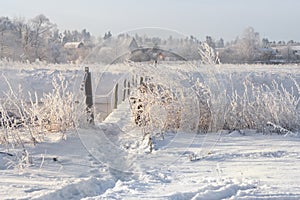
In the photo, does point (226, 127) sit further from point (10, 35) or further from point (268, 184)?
point (10, 35)

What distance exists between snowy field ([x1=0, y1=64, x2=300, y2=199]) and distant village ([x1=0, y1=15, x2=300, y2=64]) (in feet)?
4.14

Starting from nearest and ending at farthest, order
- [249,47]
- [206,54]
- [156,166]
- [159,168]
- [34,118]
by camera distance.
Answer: [159,168] < [156,166] < [34,118] < [206,54] < [249,47]

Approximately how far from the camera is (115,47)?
24.5 feet

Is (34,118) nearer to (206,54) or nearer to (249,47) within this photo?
(206,54)

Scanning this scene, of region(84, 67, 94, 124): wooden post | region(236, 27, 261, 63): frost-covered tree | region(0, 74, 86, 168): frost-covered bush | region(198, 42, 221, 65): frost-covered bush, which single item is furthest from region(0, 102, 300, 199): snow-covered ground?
region(236, 27, 261, 63): frost-covered tree

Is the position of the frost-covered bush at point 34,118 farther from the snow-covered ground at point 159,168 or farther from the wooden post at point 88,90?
the wooden post at point 88,90

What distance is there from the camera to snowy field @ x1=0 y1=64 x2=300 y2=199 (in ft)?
15.9

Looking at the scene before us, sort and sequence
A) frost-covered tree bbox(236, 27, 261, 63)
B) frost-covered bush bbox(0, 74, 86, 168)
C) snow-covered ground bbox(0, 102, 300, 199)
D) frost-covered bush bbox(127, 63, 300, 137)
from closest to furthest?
snow-covered ground bbox(0, 102, 300, 199) < frost-covered bush bbox(0, 74, 86, 168) < frost-covered bush bbox(127, 63, 300, 137) < frost-covered tree bbox(236, 27, 261, 63)

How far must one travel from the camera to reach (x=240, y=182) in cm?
510

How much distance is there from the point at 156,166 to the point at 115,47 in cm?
216

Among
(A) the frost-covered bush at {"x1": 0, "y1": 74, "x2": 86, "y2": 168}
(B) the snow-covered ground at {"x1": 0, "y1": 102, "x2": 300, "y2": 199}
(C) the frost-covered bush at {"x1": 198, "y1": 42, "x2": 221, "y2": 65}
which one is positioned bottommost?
(B) the snow-covered ground at {"x1": 0, "y1": 102, "x2": 300, "y2": 199}

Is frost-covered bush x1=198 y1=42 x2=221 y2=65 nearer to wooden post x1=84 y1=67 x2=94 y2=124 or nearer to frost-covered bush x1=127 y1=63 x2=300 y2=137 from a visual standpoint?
frost-covered bush x1=127 y1=63 x2=300 y2=137

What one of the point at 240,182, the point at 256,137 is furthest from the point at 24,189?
the point at 256,137

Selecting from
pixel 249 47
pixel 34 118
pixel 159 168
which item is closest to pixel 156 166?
pixel 159 168
